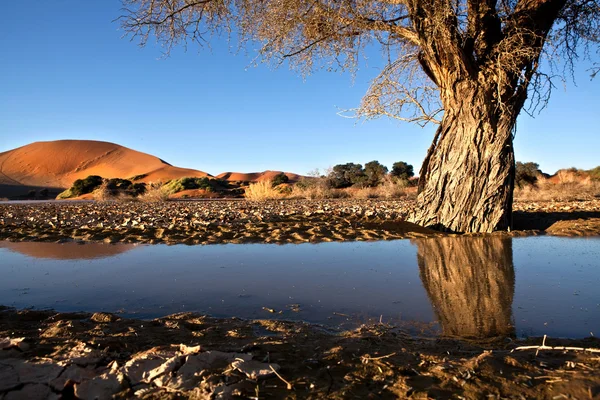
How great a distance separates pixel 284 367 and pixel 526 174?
104ft

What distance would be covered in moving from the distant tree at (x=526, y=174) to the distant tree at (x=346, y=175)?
10.6m

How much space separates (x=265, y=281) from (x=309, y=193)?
65.3 ft

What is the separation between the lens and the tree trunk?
22.1 feet

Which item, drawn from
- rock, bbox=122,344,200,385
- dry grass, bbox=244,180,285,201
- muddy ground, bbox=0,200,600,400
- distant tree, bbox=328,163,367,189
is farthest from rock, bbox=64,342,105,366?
distant tree, bbox=328,163,367,189

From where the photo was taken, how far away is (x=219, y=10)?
712 centimetres

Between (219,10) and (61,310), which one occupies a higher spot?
(219,10)

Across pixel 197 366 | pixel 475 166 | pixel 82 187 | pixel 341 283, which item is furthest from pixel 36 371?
pixel 82 187

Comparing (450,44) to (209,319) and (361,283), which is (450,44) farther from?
(209,319)

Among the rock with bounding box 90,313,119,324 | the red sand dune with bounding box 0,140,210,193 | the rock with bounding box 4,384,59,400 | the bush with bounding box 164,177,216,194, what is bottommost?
the rock with bounding box 90,313,119,324

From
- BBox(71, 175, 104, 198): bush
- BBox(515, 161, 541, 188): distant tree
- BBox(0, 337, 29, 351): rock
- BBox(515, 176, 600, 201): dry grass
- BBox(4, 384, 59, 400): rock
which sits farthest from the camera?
BBox(71, 175, 104, 198): bush

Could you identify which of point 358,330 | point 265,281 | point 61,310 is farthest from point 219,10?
point 358,330

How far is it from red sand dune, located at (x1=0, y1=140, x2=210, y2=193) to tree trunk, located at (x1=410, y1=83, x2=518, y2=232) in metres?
46.8

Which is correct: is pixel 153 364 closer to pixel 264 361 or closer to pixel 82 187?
pixel 264 361

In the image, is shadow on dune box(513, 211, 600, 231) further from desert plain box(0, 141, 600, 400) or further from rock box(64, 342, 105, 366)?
rock box(64, 342, 105, 366)
